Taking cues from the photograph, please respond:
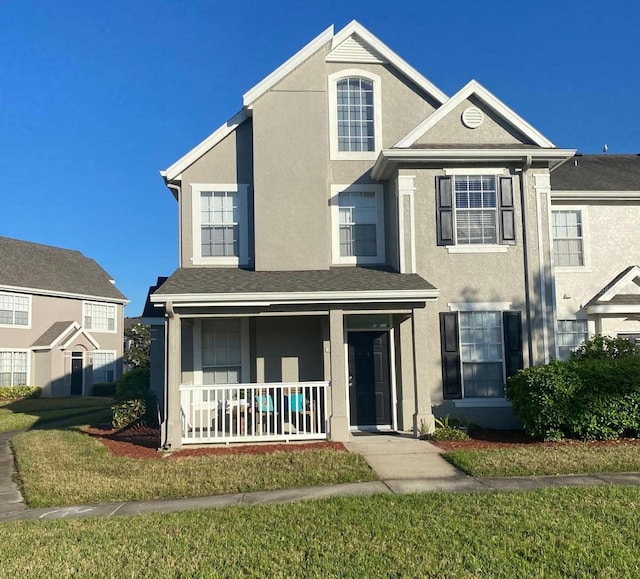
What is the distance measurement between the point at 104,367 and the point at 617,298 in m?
27.8

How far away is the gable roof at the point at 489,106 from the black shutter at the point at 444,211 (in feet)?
3.86

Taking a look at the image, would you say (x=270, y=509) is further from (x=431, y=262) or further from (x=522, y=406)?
(x=431, y=262)

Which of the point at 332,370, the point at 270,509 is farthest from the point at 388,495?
the point at 332,370

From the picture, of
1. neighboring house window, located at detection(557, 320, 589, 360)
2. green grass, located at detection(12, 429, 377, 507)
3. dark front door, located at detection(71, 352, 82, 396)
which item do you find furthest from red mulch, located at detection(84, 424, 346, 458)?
dark front door, located at detection(71, 352, 82, 396)

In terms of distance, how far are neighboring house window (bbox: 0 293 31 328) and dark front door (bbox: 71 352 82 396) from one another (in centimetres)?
301

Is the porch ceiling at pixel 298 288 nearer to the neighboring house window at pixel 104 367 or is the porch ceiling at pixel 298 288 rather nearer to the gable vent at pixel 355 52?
the gable vent at pixel 355 52

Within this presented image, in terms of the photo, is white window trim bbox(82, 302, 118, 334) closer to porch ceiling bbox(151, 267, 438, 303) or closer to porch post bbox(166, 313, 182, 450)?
porch ceiling bbox(151, 267, 438, 303)

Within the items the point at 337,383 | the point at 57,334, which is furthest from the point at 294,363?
the point at 57,334

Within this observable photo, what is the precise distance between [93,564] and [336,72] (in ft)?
38.0

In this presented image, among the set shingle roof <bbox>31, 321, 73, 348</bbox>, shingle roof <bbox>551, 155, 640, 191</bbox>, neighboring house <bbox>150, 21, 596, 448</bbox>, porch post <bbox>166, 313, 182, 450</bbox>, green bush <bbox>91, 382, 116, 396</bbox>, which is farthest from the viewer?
green bush <bbox>91, 382, 116, 396</bbox>

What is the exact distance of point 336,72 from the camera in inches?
522

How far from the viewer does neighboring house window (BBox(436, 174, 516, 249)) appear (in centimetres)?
1211

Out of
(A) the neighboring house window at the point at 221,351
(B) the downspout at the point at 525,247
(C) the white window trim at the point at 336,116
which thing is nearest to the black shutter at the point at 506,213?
(B) the downspout at the point at 525,247

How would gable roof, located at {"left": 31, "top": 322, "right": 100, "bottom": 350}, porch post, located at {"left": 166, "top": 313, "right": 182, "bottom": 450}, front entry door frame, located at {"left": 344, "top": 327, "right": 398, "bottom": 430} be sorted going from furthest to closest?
gable roof, located at {"left": 31, "top": 322, "right": 100, "bottom": 350} → front entry door frame, located at {"left": 344, "top": 327, "right": 398, "bottom": 430} → porch post, located at {"left": 166, "top": 313, "right": 182, "bottom": 450}
